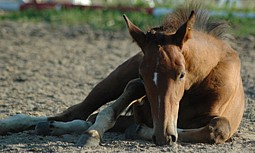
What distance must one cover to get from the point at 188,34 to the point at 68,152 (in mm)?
1366

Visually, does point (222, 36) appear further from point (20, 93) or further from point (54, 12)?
point (54, 12)

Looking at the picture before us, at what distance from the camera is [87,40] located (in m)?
13.8

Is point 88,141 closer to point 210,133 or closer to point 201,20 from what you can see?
point 210,133

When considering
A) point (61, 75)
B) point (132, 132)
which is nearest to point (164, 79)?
point (132, 132)

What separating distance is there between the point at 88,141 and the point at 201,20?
1787mm

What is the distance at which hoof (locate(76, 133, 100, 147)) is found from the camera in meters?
5.96

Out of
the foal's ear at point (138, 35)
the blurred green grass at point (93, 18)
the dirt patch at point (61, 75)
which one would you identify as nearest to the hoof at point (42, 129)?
the dirt patch at point (61, 75)

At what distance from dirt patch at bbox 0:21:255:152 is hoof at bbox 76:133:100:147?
0.06m

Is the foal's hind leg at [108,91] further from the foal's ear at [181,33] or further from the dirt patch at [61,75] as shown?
the foal's ear at [181,33]

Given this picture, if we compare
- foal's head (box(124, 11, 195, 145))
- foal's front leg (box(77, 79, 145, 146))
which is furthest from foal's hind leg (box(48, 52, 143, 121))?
foal's head (box(124, 11, 195, 145))

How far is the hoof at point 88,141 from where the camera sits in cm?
596

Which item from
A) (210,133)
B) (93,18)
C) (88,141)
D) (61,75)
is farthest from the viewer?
(93,18)

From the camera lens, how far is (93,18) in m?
15.8

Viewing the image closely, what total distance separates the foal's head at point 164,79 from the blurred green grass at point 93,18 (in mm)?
8514
